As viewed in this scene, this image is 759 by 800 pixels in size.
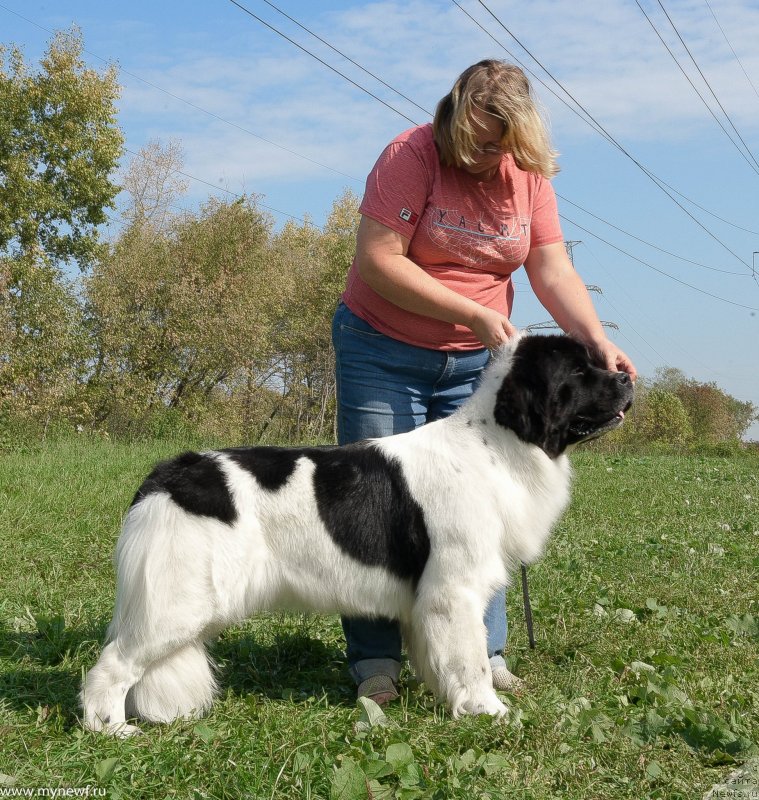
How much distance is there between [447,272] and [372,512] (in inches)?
47.5

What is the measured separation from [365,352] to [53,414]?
15.7m

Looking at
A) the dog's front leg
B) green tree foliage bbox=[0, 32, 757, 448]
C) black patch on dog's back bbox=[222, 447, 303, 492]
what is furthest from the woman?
green tree foliage bbox=[0, 32, 757, 448]

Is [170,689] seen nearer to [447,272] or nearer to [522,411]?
[522,411]

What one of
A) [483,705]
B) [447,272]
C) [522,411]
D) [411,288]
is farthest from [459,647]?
[447,272]

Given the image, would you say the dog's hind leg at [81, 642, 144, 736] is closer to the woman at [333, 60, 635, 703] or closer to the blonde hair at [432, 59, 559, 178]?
the woman at [333, 60, 635, 703]

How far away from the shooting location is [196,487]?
3.42 metres

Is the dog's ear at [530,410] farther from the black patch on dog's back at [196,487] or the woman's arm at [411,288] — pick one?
the black patch on dog's back at [196,487]

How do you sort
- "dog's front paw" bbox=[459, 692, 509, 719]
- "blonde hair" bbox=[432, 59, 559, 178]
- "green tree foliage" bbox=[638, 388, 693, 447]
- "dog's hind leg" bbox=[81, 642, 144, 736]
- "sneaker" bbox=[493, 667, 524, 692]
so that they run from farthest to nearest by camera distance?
"green tree foliage" bbox=[638, 388, 693, 447], "sneaker" bbox=[493, 667, 524, 692], "blonde hair" bbox=[432, 59, 559, 178], "dog's front paw" bbox=[459, 692, 509, 719], "dog's hind leg" bbox=[81, 642, 144, 736]

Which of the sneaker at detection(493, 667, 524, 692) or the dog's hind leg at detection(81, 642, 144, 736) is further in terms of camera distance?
the sneaker at detection(493, 667, 524, 692)

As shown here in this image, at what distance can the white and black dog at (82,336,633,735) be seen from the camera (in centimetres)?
338

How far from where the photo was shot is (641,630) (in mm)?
4719

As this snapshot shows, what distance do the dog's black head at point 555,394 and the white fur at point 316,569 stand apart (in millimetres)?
66

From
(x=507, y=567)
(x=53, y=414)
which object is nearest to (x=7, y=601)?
(x=507, y=567)

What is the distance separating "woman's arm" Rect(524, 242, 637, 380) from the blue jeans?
0.41 metres
